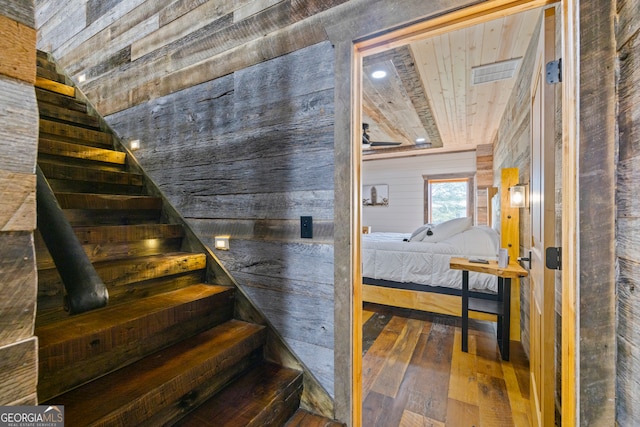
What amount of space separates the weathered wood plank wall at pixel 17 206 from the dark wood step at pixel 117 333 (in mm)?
745

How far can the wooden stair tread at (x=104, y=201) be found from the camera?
5.95 feet

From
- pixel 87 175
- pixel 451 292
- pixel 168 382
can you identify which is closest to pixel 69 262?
pixel 168 382

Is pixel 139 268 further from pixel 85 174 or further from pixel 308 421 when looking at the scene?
pixel 308 421

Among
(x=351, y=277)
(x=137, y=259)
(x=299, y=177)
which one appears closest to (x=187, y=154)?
(x=137, y=259)

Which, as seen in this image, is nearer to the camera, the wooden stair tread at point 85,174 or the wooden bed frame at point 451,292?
the wooden stair tread at point 85,174

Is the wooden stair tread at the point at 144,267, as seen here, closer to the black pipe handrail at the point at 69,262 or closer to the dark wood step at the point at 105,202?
the dark wood step at the point at 105,202

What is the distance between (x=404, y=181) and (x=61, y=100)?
21.3 feet

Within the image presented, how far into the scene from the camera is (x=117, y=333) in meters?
1.34

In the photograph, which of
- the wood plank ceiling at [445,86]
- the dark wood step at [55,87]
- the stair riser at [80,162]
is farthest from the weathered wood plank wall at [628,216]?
the dark wood step at [55,87]

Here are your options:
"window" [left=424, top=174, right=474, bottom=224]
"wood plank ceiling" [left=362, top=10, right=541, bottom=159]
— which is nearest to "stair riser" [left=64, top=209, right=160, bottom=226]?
"wood plank ceiling" [left=362, top=10, right=541, bottom=159]

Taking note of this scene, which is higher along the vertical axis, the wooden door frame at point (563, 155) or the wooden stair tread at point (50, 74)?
the wooden stair tread at point (50, 74)

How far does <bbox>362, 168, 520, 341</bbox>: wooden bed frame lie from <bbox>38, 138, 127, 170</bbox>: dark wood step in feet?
9.68

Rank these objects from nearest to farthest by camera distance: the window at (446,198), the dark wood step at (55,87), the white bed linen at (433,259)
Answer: the dark wood step at (55,87), the white bed linen at (433,259), the window at (446,198)

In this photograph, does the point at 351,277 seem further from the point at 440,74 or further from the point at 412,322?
the point at 440,74
